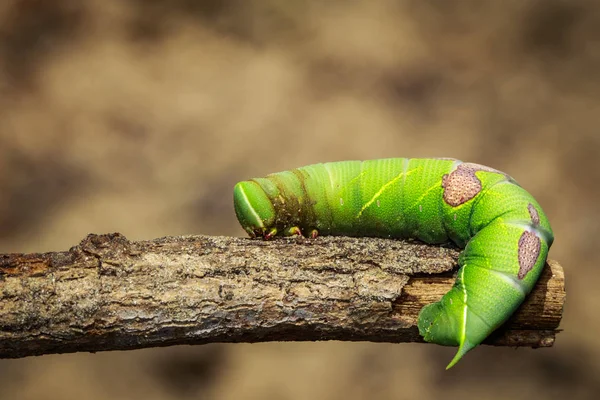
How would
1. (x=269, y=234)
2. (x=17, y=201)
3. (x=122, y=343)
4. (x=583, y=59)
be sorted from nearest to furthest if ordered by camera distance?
(x=122, y=343)
(x=269, y=234)
(x=17, y=201)
(x=583, y=59)

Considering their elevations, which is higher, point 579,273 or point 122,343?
point 122,343

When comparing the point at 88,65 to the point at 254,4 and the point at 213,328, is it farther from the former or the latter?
the point at 213,328

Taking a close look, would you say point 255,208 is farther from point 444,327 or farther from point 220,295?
point 444,327

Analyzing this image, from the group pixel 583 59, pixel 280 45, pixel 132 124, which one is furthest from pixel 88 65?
pixel 583 59

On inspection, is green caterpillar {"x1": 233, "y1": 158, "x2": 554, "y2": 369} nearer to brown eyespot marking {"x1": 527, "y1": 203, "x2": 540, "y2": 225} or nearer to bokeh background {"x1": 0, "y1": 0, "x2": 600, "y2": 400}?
brown eyespot marking {"x1": 527, "y1": 203, "x2": 540, "y2": 225}

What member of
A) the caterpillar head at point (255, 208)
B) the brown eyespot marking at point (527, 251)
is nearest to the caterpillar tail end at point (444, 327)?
the brown eyespot marking at point (527, 251)

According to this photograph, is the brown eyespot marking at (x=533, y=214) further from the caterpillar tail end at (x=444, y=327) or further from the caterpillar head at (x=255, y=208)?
the caterpillar head at (x=255, y=208)

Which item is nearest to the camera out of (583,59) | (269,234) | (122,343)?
(122,343)
